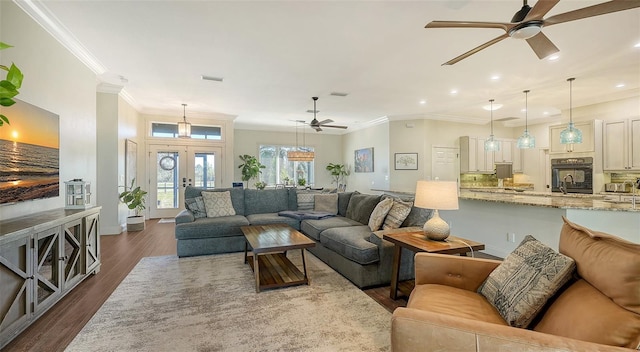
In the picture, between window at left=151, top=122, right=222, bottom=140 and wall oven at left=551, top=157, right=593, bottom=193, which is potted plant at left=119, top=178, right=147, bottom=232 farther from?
wall oven at left=551, top=157, right=593, bottom=193

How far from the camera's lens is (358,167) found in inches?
356

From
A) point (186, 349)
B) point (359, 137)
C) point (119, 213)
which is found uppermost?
point (359, 137)

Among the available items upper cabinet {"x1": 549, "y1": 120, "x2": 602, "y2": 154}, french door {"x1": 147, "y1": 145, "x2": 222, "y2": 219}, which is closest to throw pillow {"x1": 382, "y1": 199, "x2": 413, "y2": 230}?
upper cabinet {"x1": 549, "y1": 120, "x2": 602, "y2": 154}

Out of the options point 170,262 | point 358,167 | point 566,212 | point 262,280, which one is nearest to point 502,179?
point 358,167

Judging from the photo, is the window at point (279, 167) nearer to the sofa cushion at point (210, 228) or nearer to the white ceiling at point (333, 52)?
the white ceiling at point (333, 52)

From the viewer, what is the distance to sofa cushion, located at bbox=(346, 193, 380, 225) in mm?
4066

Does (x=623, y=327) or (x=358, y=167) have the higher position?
(x=358, y=167)

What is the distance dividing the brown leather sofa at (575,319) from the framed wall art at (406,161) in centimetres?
598

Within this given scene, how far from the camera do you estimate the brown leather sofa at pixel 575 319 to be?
978mm

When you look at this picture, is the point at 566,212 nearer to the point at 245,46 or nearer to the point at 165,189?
the point at 245,46

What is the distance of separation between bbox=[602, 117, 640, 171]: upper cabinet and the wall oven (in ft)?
0.99

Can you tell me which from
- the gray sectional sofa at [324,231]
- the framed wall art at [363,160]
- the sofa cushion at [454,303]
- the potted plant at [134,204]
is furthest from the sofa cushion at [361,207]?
the potted plant at [134,204]

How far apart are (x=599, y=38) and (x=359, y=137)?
6164 mm

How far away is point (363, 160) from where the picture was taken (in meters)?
8.74
